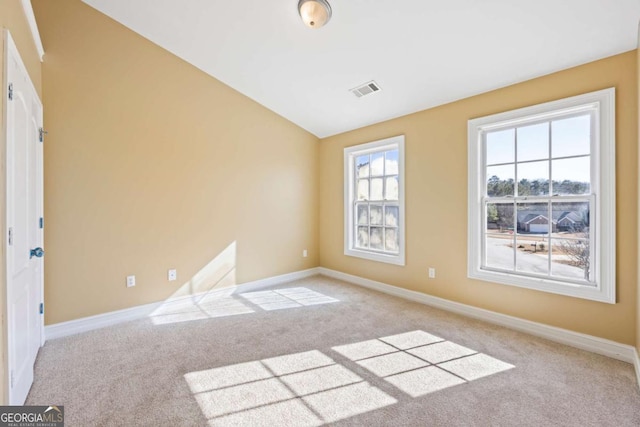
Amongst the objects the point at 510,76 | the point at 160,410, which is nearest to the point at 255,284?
the point at 160,410

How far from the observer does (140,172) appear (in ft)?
10.3

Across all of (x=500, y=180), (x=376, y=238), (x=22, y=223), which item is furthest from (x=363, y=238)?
(x=22, y=223)

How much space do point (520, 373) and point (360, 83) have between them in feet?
10.3

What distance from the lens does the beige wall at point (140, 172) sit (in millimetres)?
2689

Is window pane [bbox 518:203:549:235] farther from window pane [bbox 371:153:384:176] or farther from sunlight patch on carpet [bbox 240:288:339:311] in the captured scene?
sunlight patch on carpet [bbox 240:288:339:311]

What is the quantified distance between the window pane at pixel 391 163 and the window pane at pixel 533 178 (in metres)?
1.50

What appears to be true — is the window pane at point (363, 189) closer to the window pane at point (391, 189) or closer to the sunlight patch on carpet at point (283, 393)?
the window pane at point (391, 189)

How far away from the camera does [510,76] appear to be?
2754 mm

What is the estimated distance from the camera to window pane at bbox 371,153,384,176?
4.22 metres

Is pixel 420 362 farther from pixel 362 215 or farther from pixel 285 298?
pixel 362 215

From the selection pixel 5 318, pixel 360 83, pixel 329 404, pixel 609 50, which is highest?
pixel 360 83

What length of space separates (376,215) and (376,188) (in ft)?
1.34

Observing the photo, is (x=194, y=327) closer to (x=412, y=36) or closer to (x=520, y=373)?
(x=520, y=373)

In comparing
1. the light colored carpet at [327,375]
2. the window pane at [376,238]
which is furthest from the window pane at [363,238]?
the light colored carpet at [327,375]
